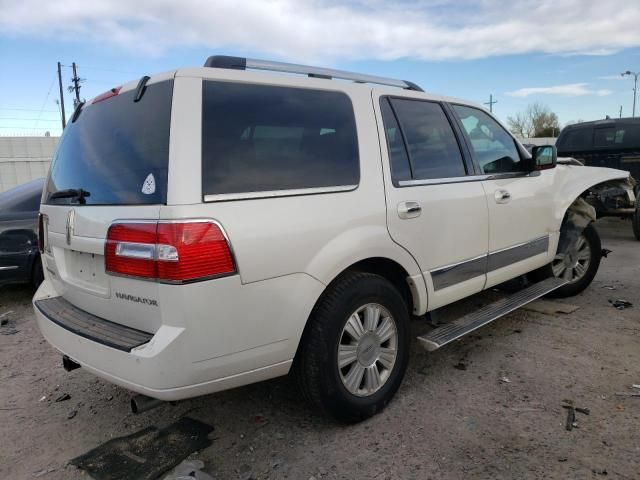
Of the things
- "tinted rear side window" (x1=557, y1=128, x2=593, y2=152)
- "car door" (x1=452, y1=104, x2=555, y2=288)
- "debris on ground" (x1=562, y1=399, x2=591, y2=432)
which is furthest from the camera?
"tinted rear side window" (x1=557, y1=128, x2=593, y2=152)

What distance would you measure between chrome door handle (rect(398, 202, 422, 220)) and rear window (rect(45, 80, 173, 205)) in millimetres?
1432

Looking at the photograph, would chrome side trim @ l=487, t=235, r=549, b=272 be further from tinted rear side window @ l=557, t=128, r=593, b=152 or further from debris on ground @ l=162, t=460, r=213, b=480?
tinted rear side window @ l=557, t=128, r=593, b=152

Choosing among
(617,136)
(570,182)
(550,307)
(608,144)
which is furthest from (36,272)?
(617,136)

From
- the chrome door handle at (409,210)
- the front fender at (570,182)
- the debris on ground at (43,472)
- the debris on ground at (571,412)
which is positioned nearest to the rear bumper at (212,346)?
the debris on ground at (43,472)

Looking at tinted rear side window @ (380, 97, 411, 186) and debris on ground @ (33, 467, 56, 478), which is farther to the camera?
tinted rear side window @ (380, 97, 411, 186)

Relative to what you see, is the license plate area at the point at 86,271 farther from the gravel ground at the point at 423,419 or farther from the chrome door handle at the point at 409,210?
the chrome door handle at the point at 409,210

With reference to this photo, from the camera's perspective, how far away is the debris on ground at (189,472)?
2428 millimetres

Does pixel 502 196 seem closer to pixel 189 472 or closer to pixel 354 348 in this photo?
pixel 354 348

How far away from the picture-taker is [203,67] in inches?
96.3

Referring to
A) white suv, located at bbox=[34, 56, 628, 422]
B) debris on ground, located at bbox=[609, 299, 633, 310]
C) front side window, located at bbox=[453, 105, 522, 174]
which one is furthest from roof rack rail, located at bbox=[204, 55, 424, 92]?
debris on ground, located at bbox=[609, 299, 633, 310]

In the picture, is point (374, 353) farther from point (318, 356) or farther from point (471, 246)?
point (471, 246)

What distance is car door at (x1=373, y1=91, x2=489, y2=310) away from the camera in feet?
10.1

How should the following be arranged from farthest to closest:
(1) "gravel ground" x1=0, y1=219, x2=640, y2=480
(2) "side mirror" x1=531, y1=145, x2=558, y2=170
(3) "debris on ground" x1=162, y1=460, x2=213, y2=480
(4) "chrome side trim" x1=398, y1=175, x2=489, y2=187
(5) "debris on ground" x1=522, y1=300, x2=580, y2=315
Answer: (5) "debris on ground" x1=522, y1=300, x2=580, y2=315 → (2) "side mirror" x1=531, y1=145, x2=558, y2=170 → (4) "chrome side trim" x1=398, y1=175, x2=489, y2=187 → (1) "gravel ground" x1=0, y1=219, x2=640, y2=480 → (3) "debris on ground" x1=162, y1=460, x2=213, y2=480

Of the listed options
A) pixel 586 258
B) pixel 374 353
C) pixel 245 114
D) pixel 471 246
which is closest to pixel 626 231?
pixel 586 258
